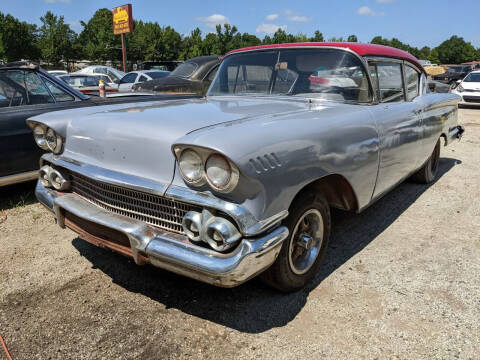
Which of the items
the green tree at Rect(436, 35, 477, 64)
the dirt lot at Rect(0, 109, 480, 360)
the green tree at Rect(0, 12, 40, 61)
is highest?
the green tree at Rect(436, 35, 477, 64)

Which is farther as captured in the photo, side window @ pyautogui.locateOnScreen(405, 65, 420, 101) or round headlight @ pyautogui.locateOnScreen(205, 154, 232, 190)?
side window @ pyautogui.locateOnScreen(405, 65, 420, 101)

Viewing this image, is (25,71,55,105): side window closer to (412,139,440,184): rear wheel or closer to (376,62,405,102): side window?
(376,62,405,102): side window

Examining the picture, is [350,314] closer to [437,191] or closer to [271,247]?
[271,247]

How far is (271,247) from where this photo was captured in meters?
1.95

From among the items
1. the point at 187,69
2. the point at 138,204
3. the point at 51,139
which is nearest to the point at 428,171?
the point at 138,204

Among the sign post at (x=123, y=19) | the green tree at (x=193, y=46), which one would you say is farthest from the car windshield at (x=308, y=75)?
the green tree at (x=193, y=46)

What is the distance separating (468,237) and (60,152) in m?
3.39

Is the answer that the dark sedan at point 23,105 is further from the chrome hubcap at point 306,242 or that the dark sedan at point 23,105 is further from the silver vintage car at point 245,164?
the chrome hubcap at point 306,242

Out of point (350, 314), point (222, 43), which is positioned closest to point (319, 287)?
point (350, 314)

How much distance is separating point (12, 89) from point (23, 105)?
0.21 meters

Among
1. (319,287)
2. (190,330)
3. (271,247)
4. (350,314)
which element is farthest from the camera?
(319,287)

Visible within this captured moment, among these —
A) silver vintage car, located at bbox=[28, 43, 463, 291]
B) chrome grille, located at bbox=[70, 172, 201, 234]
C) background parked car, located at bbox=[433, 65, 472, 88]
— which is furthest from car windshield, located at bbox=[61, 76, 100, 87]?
background parked car, located at bbox=[433, 65, 472, 88]

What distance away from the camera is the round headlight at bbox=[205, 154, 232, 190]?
184 cm

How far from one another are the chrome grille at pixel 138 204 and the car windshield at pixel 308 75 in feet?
5.07
